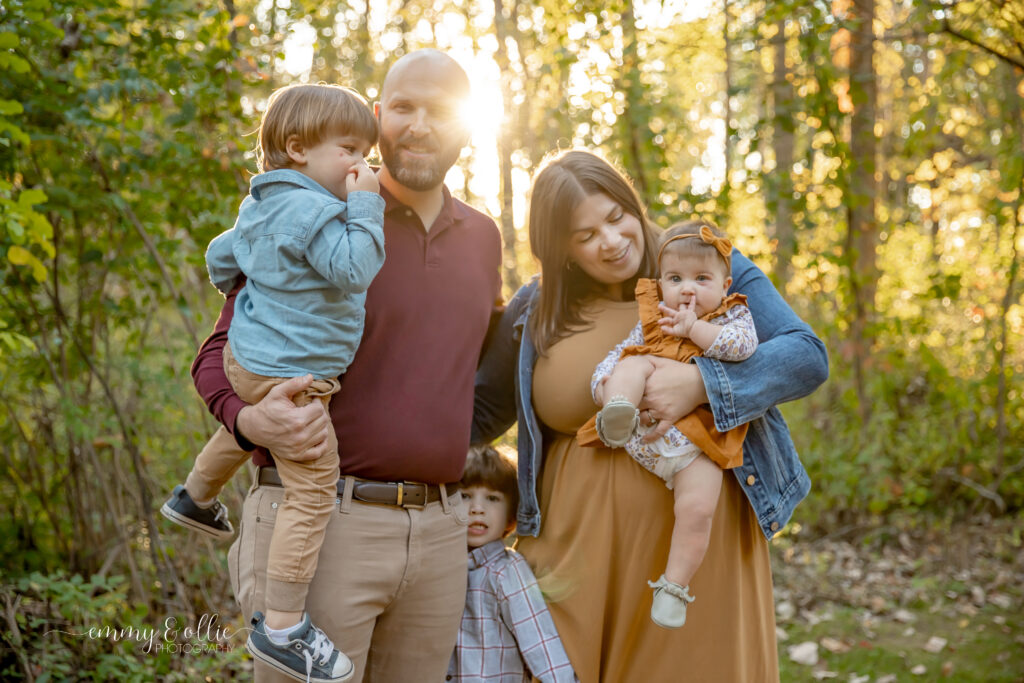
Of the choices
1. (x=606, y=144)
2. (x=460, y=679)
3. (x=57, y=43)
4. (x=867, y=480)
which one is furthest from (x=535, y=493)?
(x=867, y=480)

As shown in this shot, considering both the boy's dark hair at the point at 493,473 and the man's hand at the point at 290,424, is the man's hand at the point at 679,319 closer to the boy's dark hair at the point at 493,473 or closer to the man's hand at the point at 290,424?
the boy's dark hair at the point at 493,473

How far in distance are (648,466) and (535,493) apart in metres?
0.37

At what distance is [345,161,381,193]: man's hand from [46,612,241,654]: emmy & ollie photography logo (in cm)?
198

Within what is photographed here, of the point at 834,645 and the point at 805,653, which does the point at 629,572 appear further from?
the point at 834,645

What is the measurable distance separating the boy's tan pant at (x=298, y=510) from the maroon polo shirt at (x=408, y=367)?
8cm

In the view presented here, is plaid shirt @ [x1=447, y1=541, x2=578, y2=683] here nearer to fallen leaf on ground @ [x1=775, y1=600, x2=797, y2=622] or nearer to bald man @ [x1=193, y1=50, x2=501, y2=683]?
bald man @ [x1=193, y1=50, x2=501, y2=683]

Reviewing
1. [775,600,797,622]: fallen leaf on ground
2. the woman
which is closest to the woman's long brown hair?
the woman

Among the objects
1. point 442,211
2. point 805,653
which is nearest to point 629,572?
point 442,211

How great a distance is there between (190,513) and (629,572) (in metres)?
1.29

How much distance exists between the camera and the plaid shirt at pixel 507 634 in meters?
2.31

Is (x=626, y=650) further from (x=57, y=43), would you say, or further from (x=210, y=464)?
(x=57, y=43)

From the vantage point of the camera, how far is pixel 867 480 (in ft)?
19.9

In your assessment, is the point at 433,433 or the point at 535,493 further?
the point at 535,493

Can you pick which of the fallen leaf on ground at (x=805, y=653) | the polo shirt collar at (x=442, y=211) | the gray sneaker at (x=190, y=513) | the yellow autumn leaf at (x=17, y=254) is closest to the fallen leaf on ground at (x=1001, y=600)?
the fallen leaf on ground at (x=805, y=653)
